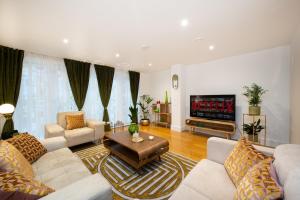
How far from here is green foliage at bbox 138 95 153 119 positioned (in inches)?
227

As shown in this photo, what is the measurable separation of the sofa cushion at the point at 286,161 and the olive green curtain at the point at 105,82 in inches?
173

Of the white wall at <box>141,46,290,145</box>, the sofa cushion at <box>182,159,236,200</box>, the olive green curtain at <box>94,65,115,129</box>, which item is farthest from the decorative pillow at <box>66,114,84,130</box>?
the white wall at <box>141,46,290,145</box>

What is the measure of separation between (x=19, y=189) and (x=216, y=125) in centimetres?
403

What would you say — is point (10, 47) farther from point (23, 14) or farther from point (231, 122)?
point (231, 122)

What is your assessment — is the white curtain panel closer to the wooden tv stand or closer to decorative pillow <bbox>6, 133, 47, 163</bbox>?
decorative pillow <bbox>6, 133, 47, 163</bbox>

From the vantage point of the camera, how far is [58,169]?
55.9 inches

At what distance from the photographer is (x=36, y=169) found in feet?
4.68

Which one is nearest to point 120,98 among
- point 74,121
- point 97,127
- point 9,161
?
point 97,127

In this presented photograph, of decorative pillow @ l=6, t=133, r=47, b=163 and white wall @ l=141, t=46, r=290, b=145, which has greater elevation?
white wall @ l=141, t=46, r=290, b=145

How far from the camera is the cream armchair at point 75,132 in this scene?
2643 mm

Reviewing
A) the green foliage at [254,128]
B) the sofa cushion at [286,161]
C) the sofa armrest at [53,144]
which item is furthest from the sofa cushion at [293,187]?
the green foliage at [254,128]

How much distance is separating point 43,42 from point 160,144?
10.0 ft

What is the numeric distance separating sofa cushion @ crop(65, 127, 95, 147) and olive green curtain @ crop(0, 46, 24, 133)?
1.38 meters

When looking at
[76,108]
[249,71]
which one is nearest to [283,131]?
[249,71]
